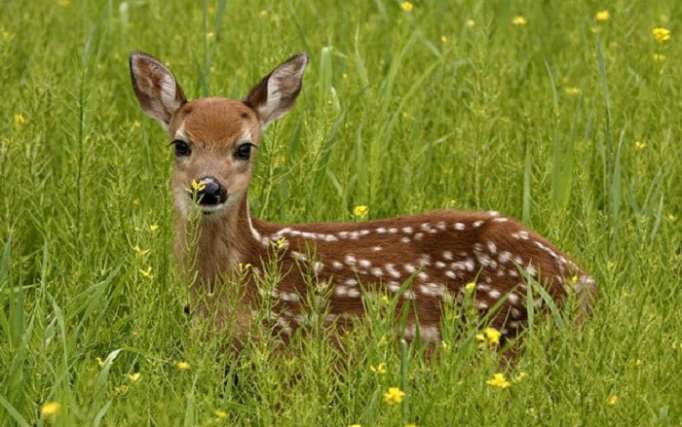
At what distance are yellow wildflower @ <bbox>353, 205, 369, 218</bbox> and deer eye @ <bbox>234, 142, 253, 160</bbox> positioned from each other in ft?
2.21

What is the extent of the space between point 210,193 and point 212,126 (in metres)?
0.40

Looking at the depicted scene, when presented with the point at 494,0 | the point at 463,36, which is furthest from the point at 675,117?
the point at 494,0

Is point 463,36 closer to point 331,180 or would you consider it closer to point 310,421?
point 331,180

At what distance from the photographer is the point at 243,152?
619 centimetres

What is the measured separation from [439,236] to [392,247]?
19 centimetres

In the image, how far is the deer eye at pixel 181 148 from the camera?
242 inches

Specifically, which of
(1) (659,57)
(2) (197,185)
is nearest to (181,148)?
(2) (197,185)

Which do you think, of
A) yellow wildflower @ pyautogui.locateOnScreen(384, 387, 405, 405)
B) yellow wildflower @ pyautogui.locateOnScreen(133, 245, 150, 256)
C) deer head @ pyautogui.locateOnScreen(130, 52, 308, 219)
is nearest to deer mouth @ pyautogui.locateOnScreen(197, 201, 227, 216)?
deer head @ pyautogui.locateOnScreen(130, 52, 308, 219)

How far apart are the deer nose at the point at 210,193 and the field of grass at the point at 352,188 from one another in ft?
0.89

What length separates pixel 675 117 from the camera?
24.1 feet

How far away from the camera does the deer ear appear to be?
256 inches

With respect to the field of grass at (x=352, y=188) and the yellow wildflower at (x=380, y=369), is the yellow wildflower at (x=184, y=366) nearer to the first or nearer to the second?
the field of grass at (x=352, y=188)

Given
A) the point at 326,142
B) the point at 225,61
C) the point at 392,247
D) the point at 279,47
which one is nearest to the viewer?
the point at 392,247

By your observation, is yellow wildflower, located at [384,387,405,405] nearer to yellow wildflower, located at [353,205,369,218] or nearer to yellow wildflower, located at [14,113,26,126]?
yellow wildflower, located at [353,205,369,218]
